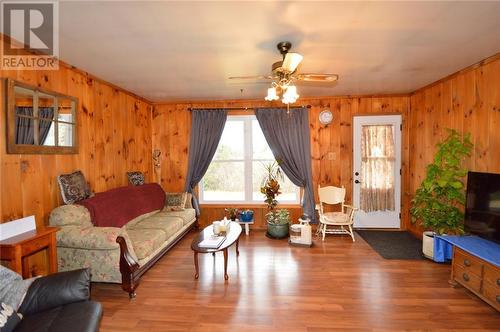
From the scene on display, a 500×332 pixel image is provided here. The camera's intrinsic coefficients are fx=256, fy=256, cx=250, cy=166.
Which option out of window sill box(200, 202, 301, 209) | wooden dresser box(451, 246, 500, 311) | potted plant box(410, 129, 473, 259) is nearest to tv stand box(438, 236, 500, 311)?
wooden dresser box(451, 246, 500, 311)

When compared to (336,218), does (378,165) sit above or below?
above

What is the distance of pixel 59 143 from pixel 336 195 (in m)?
4.20

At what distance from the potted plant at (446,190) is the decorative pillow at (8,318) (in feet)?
13.6

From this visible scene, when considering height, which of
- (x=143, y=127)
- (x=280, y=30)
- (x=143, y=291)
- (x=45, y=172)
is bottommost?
(x=143, y=291)

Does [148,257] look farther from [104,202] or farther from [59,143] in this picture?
[59,143]

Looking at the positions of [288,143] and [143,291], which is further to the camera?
[288,143]

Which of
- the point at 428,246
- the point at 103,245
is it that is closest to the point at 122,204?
the point at 103,245

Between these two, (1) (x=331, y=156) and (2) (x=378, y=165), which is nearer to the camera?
(2) (x=378, y=165)

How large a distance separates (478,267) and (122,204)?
13.4ft

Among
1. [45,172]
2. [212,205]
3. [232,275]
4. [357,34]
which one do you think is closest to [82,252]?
[45,172]

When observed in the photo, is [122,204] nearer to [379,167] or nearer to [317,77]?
[317,77]

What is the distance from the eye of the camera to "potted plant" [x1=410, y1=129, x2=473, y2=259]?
3.14 meters

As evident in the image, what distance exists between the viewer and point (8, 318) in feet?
4.89

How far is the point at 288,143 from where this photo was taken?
4820 millimetres
